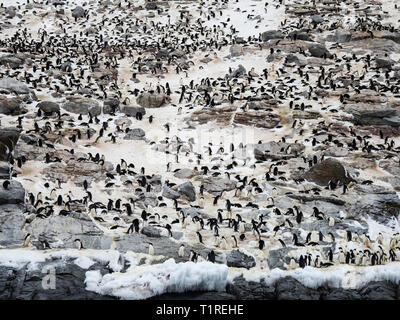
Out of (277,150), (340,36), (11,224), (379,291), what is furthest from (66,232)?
(340,36)

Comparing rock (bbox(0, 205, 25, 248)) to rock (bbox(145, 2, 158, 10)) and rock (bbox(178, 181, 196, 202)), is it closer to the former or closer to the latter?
rock (bbox(178, 181, 196, 202))

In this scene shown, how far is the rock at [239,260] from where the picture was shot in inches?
414

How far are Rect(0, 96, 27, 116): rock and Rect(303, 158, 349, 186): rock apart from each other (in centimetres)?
1469

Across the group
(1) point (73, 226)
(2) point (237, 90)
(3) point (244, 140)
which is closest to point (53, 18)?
(2) point (237, 90)

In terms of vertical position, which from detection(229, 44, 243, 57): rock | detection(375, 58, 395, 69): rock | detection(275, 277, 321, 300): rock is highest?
detection(229, 44, 243, 57): rock

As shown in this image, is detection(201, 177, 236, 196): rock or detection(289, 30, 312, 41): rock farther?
detection(289, 30, 312, 41): rock

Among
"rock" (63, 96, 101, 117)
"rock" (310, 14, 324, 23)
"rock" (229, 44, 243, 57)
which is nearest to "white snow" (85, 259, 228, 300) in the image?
"rock" (63, 96, 101, 117)

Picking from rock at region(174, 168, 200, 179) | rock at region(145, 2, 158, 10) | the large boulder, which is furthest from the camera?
rock at region(145, 2, 158, 10)

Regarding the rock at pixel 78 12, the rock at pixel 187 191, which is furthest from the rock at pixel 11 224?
the rock at pixel 78 12

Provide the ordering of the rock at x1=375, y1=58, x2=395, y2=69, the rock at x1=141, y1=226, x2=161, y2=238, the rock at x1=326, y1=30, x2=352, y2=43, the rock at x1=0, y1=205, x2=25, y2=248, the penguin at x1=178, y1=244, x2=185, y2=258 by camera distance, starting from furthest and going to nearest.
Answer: the rock at x1=326, y1=30, x2=352, y2=43 → the rock at x1=375, y1=58, x2=395, y2=69 → the rock at x1=141, y1=226, x2=161, y2=238 → the penguin at x1=178, y1=244, x2=185, y2=258 → the rock at x1=0, y1=205, x2=25, y2=248

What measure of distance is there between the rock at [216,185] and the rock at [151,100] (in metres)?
9.28

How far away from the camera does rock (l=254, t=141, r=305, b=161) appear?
1830 cm

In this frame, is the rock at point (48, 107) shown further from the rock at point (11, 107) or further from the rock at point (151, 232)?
the rock at point (151, 232)

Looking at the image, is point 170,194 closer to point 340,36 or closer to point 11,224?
point 11,224
